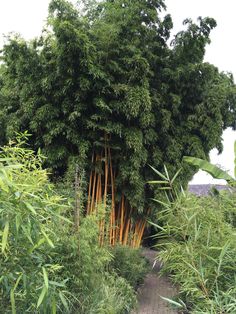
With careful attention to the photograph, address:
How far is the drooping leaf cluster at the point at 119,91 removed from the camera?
198 inches

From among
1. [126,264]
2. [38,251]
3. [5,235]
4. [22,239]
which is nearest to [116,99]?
[126,264]

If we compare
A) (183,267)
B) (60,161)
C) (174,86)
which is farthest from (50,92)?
(183,267)

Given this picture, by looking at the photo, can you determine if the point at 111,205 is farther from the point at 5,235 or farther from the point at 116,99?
the point at 5,235

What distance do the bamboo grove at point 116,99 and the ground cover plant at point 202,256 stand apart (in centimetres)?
172

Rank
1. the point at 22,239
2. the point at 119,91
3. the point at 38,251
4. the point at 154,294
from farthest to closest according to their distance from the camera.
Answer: the point at 154,294
the point at 119,91
the point at 38,251
the point at 22,239

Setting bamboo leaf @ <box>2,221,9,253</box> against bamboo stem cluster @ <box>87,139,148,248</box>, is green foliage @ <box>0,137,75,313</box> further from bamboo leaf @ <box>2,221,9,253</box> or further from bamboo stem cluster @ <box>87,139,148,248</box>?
bamboo stem cluster @ <box>87,139,148,248</box>

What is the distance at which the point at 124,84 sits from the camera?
5.23m

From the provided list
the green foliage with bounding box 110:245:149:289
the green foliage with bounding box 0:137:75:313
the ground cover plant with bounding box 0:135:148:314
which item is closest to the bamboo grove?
the green foliage with bounding box 110:245:149:289

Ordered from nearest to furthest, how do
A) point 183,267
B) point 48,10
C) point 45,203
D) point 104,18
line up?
1. point 45,203
2. point 183,267
3. point 48,10
4. point 104,18

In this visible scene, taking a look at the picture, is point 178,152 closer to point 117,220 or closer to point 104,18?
point 117,220

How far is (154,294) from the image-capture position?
581 centimetres

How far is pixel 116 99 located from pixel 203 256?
3042 millimetres

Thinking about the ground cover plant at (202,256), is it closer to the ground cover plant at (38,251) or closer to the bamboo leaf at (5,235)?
the ground cover plant at (38,251)

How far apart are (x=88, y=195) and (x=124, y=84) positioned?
164cm
